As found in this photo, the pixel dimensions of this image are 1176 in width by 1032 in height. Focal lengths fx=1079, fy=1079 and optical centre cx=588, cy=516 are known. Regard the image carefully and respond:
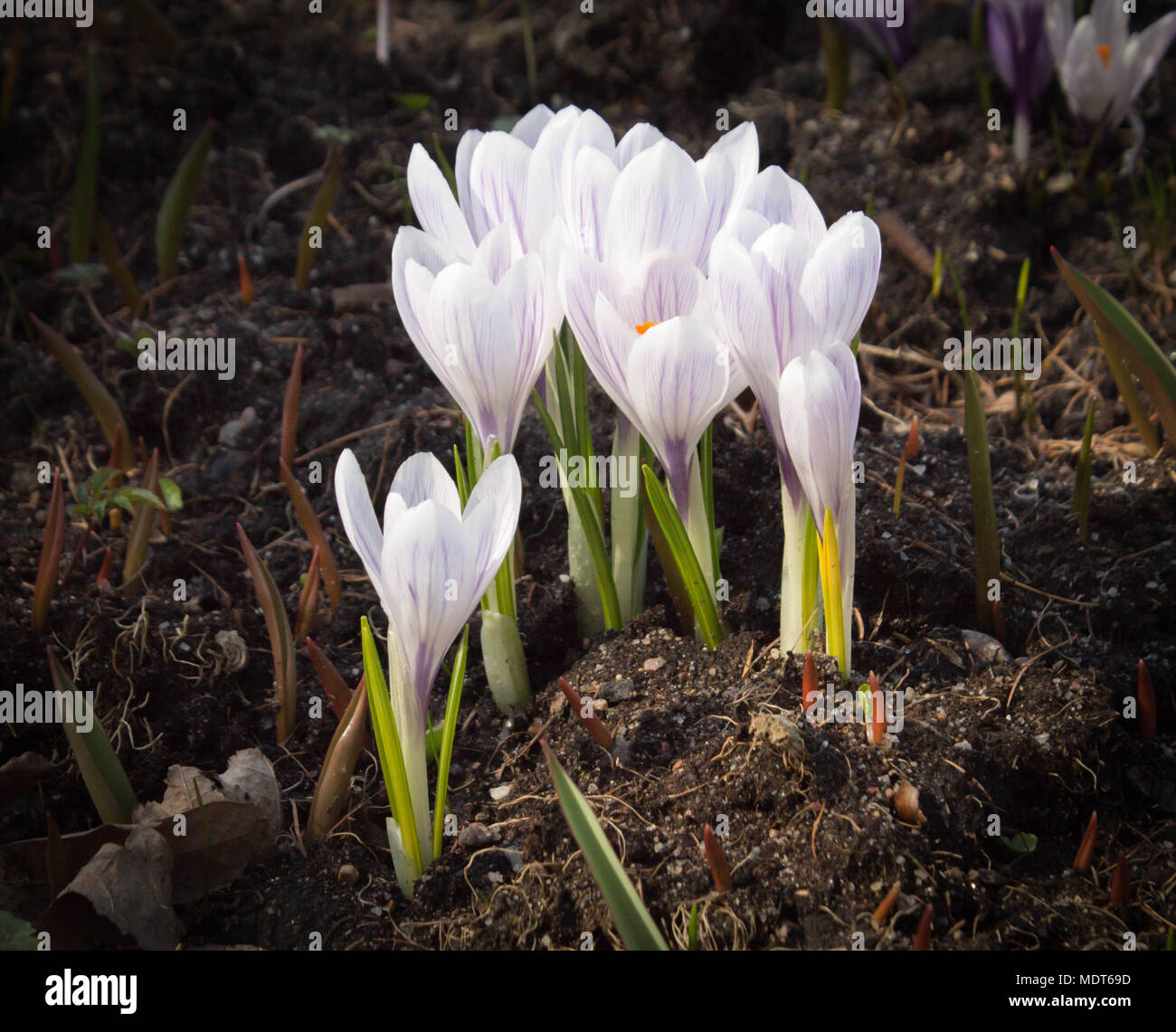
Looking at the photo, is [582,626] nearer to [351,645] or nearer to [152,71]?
[351,645]

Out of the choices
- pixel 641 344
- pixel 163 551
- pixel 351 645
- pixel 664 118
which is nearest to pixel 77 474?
pixel 163 551

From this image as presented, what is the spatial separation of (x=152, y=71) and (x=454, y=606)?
2.37 m

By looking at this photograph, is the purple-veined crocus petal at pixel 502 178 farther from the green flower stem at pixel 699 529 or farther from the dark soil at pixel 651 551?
the dark soil at pixel 651 551

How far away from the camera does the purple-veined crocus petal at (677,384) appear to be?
4.08ft

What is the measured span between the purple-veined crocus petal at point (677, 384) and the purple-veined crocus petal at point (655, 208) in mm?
122

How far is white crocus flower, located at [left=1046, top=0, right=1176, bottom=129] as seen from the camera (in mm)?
2484

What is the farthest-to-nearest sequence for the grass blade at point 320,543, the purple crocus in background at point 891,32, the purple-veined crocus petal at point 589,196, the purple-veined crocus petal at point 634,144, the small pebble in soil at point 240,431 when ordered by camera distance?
the purple crocus in background at point 891,32
the small pebble in soil at point 240,431
the grass blade at point 320,543
the purple-veined crocus petal at point 634,144
the purple-veined crocus petal at point 589,196

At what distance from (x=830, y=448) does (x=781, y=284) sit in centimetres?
20

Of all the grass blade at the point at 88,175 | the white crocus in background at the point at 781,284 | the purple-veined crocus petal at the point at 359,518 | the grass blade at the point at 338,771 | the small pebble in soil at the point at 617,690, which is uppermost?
the grass blade at the point at 88,175

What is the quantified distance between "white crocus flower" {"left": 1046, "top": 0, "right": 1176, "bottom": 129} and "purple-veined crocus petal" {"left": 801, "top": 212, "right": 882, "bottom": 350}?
165 cm

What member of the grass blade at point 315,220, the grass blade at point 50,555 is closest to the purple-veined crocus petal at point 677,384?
the grass blade at point 50,555

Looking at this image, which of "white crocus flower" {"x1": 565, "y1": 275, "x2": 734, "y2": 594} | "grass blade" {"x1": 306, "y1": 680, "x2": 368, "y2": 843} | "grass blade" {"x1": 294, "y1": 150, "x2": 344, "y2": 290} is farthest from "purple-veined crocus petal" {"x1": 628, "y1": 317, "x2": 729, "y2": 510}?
"grass blade" {"x1": 294, "y1": 150, "x2": 344, "y2": 290}

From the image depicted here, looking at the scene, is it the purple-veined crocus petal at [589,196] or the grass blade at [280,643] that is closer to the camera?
the purple-veined crocus petal at [589,196]

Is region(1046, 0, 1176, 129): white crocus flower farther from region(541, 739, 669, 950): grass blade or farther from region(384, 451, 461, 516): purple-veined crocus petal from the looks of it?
region(541, 739, 669, 950): grass blade
